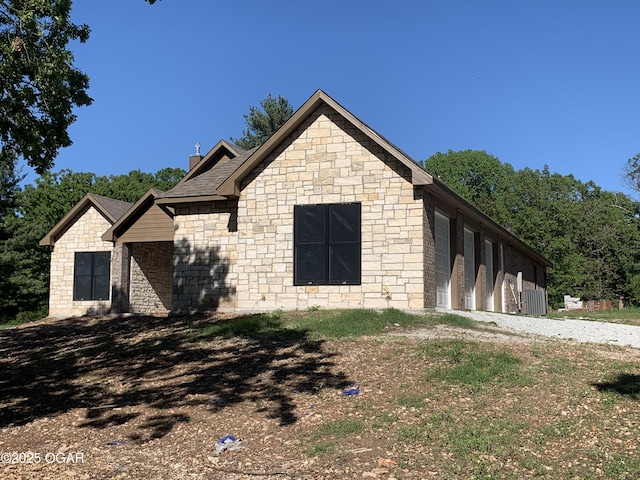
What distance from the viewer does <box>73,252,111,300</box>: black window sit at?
80.2ft

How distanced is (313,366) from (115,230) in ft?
46.1

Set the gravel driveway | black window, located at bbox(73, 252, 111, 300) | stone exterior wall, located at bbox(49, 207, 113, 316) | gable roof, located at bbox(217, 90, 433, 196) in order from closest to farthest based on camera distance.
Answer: the gravel driveway → gable roof, located at bbox(217, 90, 433, 196) → black window, located at bbox(73, 252, 111, 300) → stone exterior wall, located at bbox(49, 207, 113, 316)

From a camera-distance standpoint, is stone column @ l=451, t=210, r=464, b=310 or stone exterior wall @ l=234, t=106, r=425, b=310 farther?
stone column @ l=451, t=210, r=464, b=310

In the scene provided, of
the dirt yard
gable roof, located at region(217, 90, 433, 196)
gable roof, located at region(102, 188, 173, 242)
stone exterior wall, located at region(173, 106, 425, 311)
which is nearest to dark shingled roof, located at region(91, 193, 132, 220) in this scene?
gable roof, located at region(102, 188, 173, 242)

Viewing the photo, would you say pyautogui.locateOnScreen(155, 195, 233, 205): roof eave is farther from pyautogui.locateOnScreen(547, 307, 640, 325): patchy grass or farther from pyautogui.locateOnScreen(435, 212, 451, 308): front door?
pyautogui.locateOnScreen(547, 307, 640, 325): patchy grass

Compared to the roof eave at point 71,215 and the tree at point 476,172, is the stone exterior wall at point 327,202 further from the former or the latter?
the tree at point 476,172

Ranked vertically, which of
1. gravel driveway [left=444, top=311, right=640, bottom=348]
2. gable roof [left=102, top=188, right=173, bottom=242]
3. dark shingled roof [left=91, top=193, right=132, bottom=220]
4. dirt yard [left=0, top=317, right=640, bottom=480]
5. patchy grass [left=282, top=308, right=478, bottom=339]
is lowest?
dirt yard [left=0, top=317, right=640, bottom=480]

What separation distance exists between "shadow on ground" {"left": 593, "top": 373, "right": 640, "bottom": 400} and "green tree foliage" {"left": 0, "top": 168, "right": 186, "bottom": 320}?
2950 centimetres

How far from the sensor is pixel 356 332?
12.7 m

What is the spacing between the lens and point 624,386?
8406 millimetres

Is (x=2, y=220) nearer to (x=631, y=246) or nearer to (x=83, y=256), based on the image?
(x=83, y=256)

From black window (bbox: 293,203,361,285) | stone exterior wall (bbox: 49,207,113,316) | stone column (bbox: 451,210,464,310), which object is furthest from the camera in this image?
stone exterior wall (bbox: 49,207,113,316)

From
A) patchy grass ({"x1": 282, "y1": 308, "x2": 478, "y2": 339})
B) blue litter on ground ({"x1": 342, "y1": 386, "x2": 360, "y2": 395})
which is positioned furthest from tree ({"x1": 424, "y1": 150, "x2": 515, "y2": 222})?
blue litter on ground ({"x1": 342, "y1": 386, "x2": 360, "y2": 395})

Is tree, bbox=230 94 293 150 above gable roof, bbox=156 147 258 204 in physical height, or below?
above
